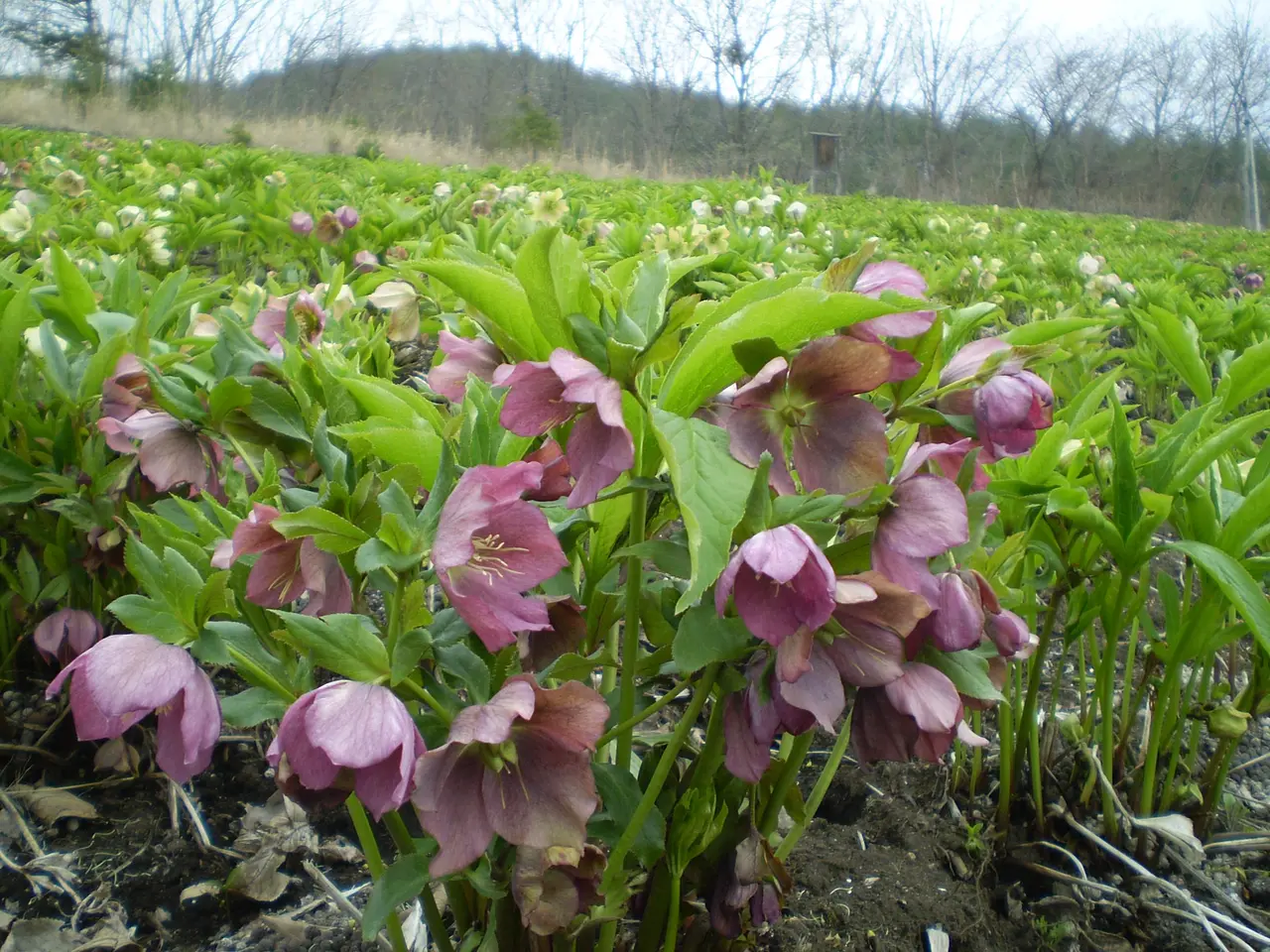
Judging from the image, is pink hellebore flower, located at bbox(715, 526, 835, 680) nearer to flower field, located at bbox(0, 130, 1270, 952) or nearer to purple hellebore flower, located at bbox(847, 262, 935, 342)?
flower field, located at bbox(0, 130, 1270, 952)

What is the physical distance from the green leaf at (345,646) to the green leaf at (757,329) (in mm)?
219

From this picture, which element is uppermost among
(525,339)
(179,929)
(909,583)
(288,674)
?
(525,339)

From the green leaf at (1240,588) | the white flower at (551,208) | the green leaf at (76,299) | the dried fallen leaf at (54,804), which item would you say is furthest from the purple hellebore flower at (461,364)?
the white flower at (551,208)

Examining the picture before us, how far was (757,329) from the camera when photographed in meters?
0.53

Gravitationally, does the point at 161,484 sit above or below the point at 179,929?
above

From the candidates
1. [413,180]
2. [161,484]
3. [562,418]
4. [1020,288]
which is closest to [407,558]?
[562,418]

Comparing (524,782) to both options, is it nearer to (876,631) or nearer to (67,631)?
(876,631)

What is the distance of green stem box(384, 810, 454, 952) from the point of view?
0.63 m

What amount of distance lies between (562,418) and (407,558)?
4.8 inches

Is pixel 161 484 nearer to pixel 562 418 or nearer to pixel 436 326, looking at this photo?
pixel 562 418

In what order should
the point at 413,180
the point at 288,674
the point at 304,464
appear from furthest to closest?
1. the point at 413,180
2. the point at 304,464
3. the point at 288,674

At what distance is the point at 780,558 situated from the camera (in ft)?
1.52

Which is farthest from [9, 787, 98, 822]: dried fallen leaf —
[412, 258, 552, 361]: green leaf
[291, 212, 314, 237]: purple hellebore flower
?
[291, 212, 314, 237]: purple hellebore flower

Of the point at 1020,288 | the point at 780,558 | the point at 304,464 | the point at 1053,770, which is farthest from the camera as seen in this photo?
the point at 1020,288
